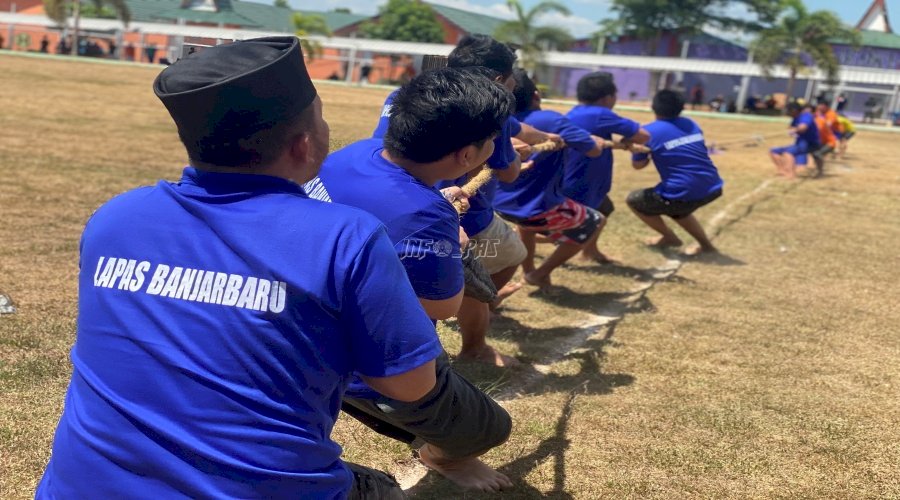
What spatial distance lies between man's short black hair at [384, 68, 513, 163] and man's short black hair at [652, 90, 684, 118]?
17.6 feet

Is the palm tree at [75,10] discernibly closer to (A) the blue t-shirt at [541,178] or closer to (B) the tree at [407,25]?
(B) the tree at [407,25]

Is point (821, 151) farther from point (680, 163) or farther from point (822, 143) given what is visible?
point (680, 163)

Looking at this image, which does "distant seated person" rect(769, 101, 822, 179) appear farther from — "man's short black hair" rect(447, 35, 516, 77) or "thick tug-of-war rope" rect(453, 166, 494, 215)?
"thick tug-of-war rope" rect(453, 166, 494, 215)

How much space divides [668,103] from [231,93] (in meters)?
6.80

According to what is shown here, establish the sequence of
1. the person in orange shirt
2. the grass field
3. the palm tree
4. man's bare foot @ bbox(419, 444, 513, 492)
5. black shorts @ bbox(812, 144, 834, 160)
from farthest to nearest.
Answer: the palm tree
the person in orange shirt
black shorts @ bbox(812, 144, 834, 160)
the grass field
man's bare foot @ bbox(419, 444, 513, 492)

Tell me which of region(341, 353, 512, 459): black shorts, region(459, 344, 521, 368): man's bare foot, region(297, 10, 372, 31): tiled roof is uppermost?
region(297, 10, 372, 31): tiled roof

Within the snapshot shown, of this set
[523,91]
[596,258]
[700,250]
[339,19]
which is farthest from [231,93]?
[339,19]

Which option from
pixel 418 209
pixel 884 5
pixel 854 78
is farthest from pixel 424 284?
pixel 884 5

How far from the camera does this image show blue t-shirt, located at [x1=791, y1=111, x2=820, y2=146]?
50.1ft

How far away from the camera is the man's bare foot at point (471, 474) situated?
125 inches

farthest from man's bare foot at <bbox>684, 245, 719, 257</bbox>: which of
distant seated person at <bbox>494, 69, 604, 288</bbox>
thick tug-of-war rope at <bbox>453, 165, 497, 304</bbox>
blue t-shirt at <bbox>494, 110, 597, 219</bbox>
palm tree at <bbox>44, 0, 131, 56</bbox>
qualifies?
palm tree at <bbox>44, 0, 131, 56</bbox>

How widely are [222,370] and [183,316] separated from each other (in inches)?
5.1

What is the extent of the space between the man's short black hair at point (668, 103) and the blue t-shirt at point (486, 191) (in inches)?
137

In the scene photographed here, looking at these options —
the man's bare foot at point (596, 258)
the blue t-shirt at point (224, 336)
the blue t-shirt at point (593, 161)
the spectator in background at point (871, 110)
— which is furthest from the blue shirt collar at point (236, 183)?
the spectator in background at point (871, 110)
